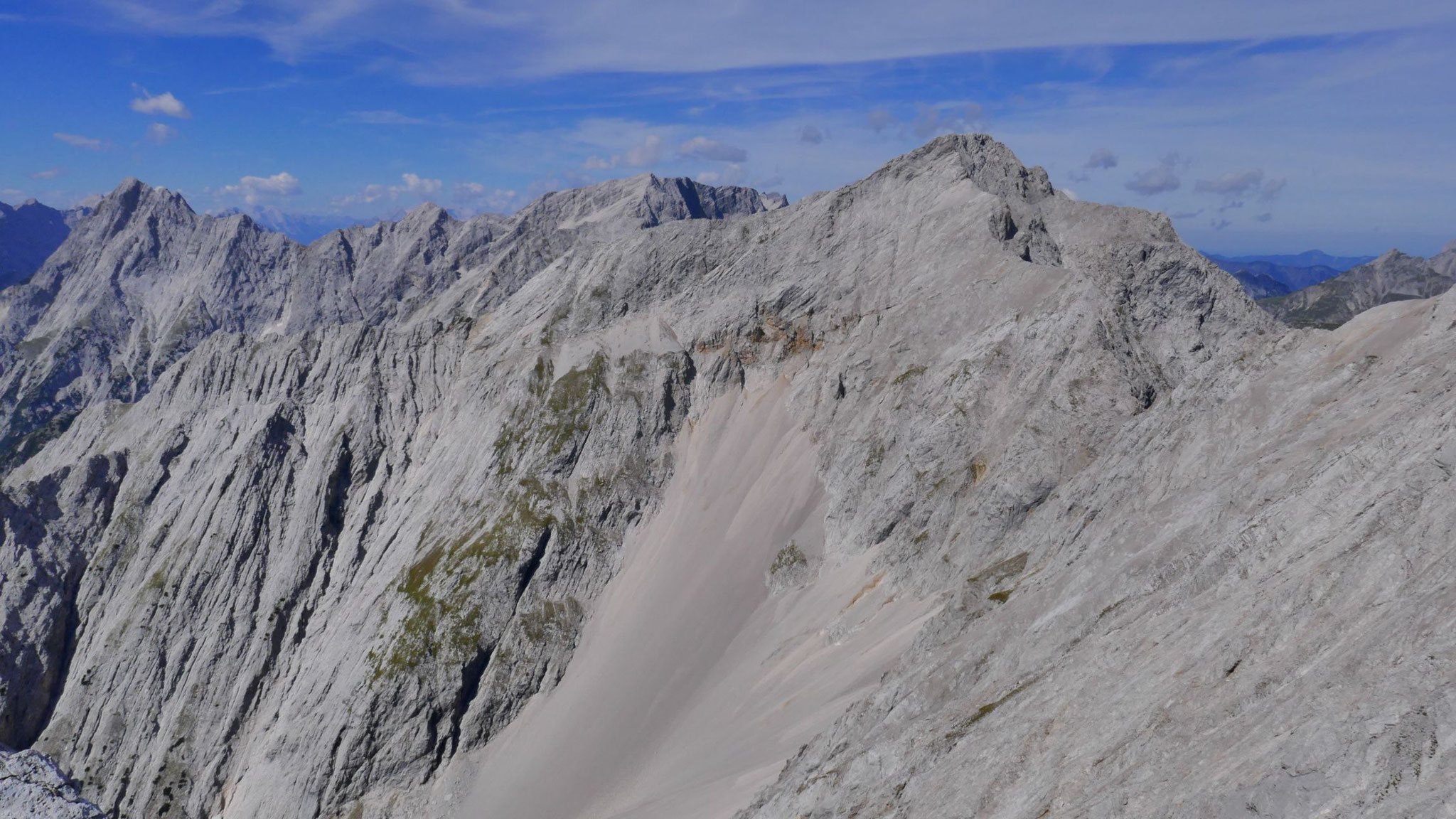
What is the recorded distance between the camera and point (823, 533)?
85938 millimetres

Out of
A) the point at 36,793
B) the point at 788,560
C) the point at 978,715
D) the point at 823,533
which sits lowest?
the point at 978,715

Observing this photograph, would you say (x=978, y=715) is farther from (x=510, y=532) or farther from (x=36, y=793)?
(x=510, y=532)

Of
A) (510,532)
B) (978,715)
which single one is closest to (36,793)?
(978,715)

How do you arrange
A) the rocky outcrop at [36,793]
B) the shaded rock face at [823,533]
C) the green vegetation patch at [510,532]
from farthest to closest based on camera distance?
1. the green vegetation patch at [510,532]
2. the shaded rock face at [823,533]
3. the rocky outcrop at [36,793]

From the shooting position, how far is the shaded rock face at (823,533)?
30.6m

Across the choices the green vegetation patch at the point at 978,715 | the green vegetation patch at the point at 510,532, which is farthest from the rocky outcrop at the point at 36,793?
the green vegetation patch at the point at 510,532

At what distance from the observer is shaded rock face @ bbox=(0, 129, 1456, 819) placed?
3059 cm

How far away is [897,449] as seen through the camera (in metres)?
83.2

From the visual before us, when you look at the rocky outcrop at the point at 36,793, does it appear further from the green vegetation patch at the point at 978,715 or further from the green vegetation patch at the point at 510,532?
the green vegetation patch at the point at 510,532

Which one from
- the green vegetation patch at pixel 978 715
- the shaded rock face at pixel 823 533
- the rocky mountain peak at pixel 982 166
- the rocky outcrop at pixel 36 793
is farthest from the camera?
the rocky mountain peak at pixel 982 166

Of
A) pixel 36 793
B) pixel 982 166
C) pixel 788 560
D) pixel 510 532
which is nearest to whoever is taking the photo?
pixel 36 793

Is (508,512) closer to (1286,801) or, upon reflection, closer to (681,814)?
(681,814)

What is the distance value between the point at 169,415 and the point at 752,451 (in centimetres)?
10058

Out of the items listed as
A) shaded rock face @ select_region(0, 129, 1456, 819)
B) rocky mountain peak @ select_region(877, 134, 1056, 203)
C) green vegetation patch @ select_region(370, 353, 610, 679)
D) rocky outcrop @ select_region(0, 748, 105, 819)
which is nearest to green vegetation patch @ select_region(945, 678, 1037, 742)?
shaded rock face @ select_region(0, 129, 1456, 819)
